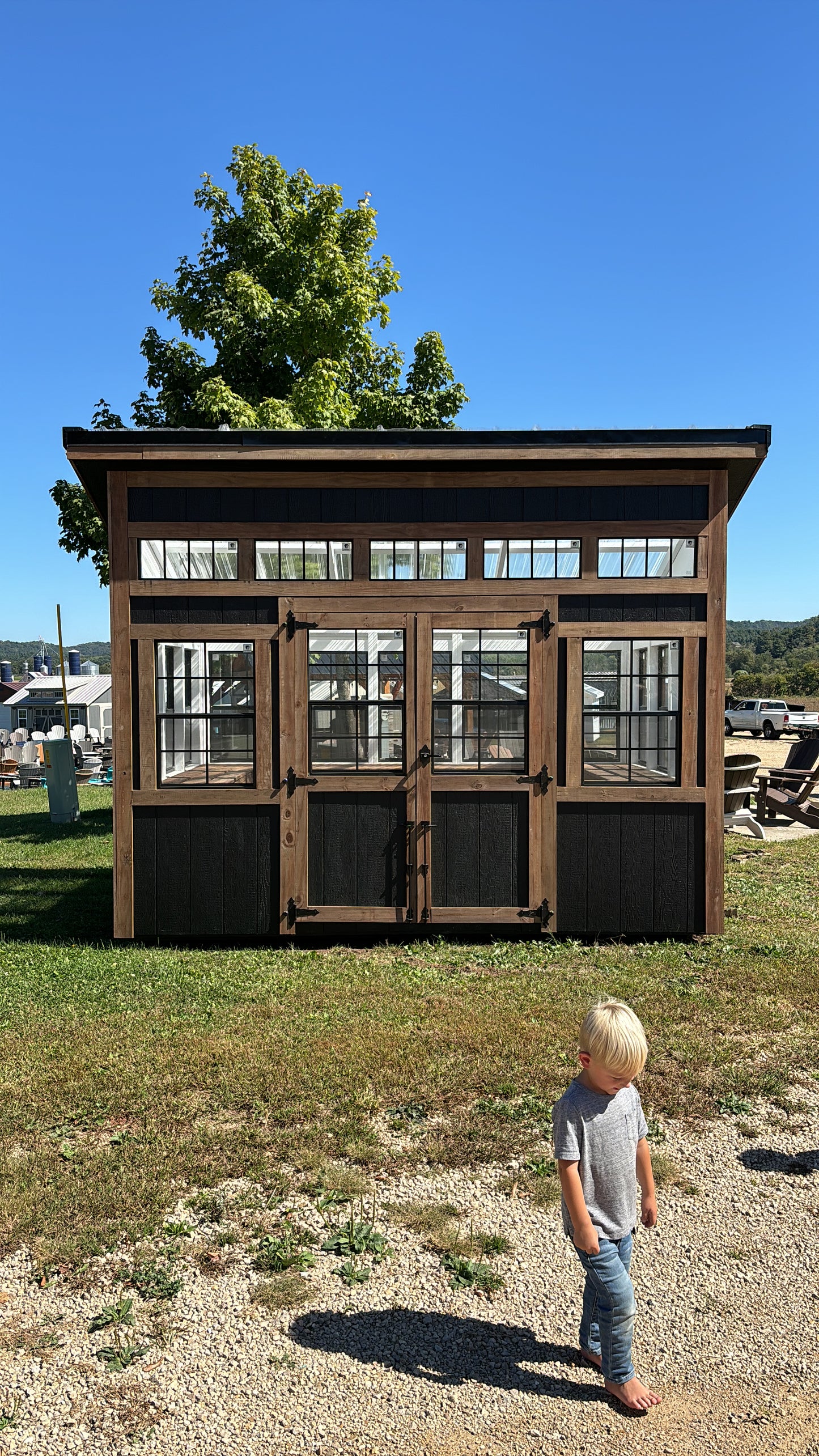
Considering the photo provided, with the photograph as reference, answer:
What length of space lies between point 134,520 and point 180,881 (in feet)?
10.4

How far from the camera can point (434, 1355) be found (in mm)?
Answer: 2941

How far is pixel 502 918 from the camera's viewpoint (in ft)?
25.1

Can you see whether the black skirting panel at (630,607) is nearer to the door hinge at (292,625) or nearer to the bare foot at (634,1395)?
the door hinge at (292,625)

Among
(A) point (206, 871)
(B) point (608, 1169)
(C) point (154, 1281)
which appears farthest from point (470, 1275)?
(A) point (206, 871)

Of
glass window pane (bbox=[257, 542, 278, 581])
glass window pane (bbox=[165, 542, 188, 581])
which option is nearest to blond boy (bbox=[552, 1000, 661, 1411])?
glass window pane (bbox=[257, 542, 278, 581])

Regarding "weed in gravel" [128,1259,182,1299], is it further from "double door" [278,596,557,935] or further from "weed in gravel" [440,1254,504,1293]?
"double door" [278,596,557,935]

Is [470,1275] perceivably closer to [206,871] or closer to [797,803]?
[206,871]

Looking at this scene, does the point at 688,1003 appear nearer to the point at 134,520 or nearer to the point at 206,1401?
the point at 206,1401

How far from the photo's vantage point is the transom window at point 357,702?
25.2 ft

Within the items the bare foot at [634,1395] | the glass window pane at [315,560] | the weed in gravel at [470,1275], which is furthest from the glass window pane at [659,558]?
the bare foot at [634,1395]

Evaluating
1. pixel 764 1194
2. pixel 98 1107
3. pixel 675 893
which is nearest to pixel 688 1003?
pixel 675 893

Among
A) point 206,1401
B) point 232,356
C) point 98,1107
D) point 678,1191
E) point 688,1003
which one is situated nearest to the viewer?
point 206,1401

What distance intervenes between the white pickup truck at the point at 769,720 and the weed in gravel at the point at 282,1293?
112ft

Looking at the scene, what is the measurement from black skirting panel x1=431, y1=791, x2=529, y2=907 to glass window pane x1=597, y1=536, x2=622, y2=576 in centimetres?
207
